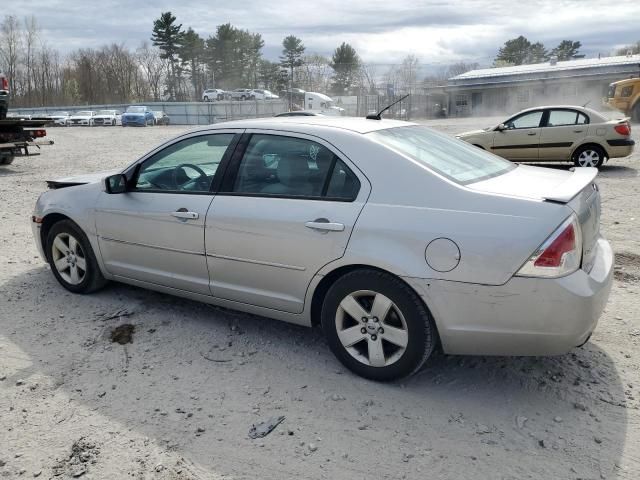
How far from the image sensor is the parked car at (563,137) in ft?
38.7

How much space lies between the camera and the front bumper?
9.05 feet

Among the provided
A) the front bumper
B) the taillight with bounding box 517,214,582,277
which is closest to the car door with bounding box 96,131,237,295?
the front bumper

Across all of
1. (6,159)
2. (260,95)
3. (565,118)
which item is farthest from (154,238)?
(260,95)

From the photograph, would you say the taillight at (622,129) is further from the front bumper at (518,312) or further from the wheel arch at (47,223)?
the wheel arch at (47,223)

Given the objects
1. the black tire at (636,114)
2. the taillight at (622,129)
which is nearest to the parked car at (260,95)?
the black tire at (636,114)

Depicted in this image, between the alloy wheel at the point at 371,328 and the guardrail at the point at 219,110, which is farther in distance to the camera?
the guardrail at the point at 219,110

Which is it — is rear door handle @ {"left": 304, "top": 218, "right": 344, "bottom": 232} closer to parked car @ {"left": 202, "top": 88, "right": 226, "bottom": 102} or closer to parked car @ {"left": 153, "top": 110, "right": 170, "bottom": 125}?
parked car @ {"left": 153, "top": 110, "right": 170, "bottom": 125}

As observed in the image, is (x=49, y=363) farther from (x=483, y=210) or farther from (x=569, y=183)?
(x=569, y=183)

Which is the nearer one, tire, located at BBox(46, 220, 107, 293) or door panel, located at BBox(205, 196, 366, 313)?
door panel, located at BBox(205, 196, 366, 313)

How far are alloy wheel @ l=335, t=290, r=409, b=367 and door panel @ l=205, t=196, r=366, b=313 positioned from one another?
296 mm

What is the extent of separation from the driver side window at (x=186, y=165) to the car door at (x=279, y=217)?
21 cm

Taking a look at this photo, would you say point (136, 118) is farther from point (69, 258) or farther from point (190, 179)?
point (190, 179)

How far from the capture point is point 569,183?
10.6 feet

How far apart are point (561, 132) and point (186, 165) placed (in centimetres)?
1029
